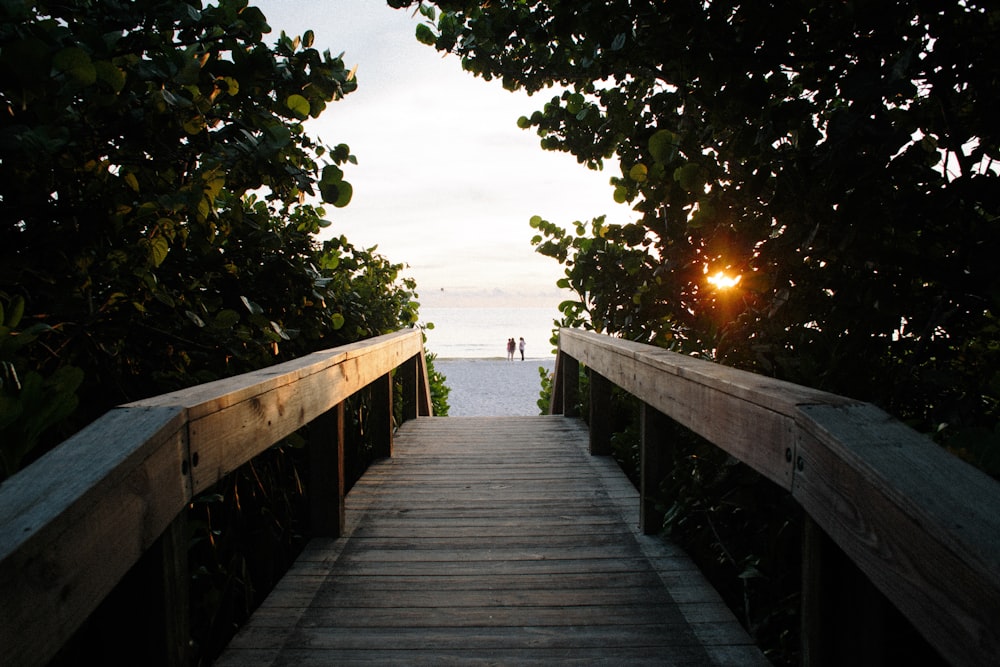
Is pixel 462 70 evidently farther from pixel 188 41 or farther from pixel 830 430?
pixel 830 430

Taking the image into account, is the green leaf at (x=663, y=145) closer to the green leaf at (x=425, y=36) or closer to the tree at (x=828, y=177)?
the tree at (x=828, y=177)

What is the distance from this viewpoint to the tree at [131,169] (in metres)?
1.36

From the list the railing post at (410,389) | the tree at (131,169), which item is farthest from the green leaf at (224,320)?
the railing post at (410,389)

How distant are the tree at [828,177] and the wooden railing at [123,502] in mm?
1272

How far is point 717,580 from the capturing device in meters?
2.24

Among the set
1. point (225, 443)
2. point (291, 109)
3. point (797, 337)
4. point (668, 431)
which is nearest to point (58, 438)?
point (225, 443)

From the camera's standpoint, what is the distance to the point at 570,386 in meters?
5.55

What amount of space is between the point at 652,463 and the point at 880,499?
1616 millimetres

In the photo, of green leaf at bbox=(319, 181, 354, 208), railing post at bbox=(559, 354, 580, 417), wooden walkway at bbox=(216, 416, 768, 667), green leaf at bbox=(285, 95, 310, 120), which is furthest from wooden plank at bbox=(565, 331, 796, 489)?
railing post at bbox=(559, 354, 580, 417)

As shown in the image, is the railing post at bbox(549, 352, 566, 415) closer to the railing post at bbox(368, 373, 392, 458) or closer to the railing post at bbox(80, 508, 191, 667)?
the railing post at bbox(368, 373, 392, 458)

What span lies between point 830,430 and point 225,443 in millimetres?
1278

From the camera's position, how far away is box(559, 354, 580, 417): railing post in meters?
5.51

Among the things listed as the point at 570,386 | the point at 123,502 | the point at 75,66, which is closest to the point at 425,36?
the point at 75,66

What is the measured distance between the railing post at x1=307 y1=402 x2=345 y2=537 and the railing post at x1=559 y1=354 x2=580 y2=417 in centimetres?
321
